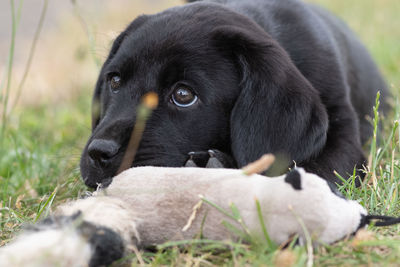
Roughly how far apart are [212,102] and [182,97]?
0.14 m

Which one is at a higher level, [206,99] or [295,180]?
[295,180]

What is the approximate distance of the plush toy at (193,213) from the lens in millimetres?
1533

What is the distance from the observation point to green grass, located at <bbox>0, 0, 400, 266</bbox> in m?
1.66

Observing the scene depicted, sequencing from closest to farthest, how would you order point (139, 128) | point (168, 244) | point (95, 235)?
point (95, 235) → point (168, 244) → point (139, 128)

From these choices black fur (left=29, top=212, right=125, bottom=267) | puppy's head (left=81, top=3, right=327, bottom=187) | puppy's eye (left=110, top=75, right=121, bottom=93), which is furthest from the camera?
puppy's eye (left=110, top=75, right=121, bottom=93)

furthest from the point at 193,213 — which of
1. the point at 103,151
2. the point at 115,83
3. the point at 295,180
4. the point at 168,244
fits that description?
the point at 115,83

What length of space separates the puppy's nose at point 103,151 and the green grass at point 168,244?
0.26 metres

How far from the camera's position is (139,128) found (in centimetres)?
233

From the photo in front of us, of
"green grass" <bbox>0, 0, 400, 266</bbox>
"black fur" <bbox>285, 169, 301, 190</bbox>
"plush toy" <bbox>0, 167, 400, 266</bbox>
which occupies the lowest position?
"green grass" <bbox>0, 0, 400, 266</bbox>

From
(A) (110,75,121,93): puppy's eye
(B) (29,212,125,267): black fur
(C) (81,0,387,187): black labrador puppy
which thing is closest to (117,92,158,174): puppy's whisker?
(C) (81,0,387,187): black labrador puppy

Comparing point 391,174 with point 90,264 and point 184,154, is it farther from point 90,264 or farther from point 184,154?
point 90,264

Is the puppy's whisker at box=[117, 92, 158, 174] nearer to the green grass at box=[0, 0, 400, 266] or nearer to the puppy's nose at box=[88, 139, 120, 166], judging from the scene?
the puppy's nose at box=[88, 139, 120, 166]

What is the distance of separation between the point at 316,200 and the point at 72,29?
22.7ft

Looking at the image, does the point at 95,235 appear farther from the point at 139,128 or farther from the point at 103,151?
the point at 139,128
